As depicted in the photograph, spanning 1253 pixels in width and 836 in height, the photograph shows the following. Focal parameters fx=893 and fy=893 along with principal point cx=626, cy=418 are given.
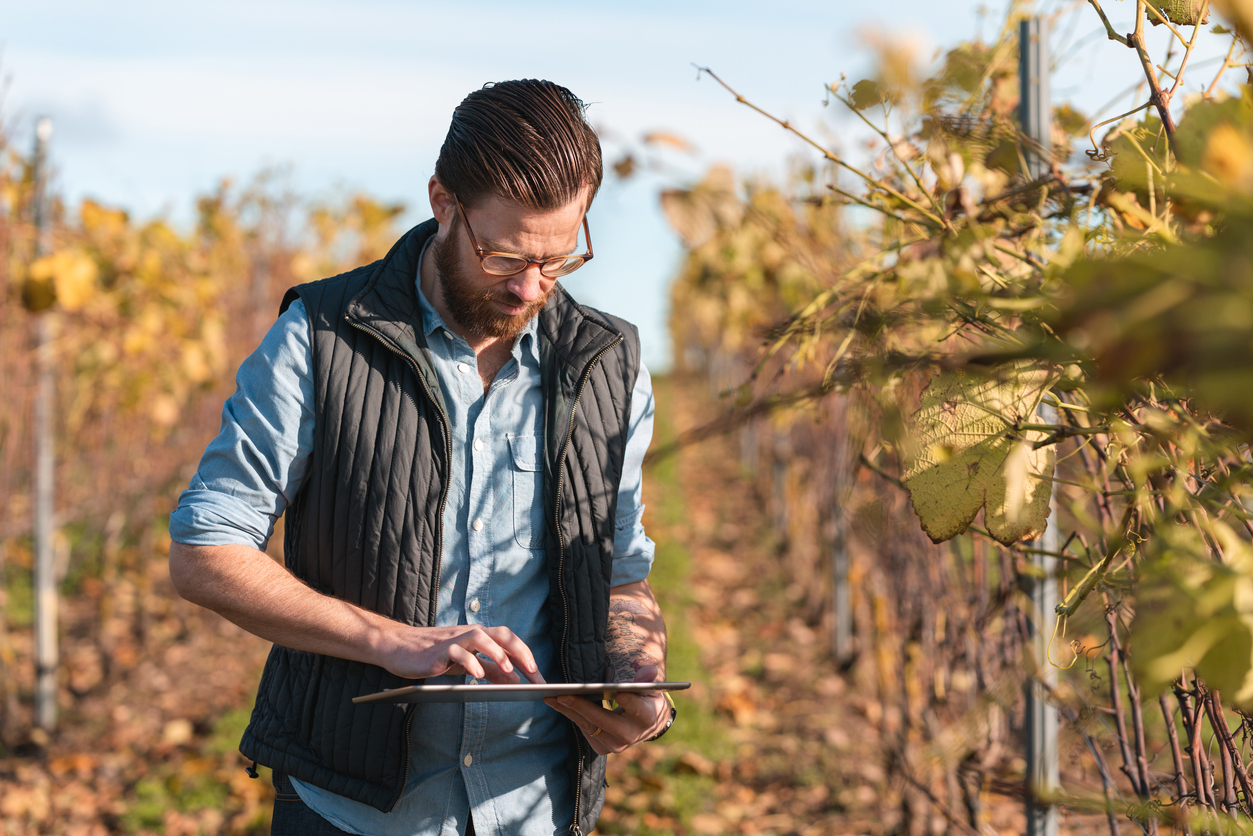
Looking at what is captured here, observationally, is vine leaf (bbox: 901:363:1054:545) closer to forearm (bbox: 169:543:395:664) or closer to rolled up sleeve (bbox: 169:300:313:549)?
forearm (bbox: 169:543:395:664)

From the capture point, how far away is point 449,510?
1.55 meters

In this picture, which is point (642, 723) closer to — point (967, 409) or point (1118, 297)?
point (967, 409)

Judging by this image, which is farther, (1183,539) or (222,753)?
(222,753)

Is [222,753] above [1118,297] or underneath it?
underneath

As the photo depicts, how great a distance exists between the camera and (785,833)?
3270 millimetres

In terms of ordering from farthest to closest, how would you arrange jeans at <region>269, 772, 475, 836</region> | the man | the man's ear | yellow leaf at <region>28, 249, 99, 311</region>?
yellow leaf at <region>28, 249, 99, 311</region> < the man's ear < jeans at <region>269, 772, 475, 836</region> < the man

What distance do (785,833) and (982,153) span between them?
264 cm

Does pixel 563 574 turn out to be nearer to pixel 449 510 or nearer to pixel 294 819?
pixel 449 510

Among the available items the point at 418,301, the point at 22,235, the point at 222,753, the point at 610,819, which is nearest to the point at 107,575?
the point at 222,753

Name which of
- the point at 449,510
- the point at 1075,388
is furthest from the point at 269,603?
the point at 1075,388

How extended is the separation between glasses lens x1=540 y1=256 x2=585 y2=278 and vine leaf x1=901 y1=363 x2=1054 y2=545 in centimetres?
82

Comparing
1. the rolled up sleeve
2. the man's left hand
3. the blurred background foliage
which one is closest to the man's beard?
the rolled up sleeve

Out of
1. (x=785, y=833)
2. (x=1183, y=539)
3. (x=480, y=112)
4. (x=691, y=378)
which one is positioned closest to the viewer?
(x=1183, y=539)

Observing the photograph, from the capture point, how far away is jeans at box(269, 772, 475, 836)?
151cm
